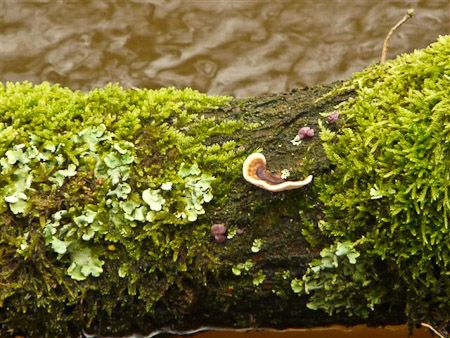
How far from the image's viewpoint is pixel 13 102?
3.21 m

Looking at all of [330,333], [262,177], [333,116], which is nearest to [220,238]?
[262,177]

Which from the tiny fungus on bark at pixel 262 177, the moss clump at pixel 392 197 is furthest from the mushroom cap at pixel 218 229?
the moss clump at pixel 392 197

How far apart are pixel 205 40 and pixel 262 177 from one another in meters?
4.06

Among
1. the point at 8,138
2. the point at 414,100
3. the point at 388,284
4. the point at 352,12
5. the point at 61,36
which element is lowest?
the point at 61,36

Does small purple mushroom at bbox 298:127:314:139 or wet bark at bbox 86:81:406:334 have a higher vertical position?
small purple mushroom at bbox 298:127:314:139

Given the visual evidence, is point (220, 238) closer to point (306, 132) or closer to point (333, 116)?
point (306, 132)

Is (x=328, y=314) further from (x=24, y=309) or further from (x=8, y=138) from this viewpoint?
(x=8, y=138)

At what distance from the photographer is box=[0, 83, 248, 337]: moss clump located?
2900 mm

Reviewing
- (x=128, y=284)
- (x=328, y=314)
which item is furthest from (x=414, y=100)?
(x=128, y=284)

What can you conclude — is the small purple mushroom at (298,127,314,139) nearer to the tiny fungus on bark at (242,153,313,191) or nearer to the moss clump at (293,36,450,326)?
the moss clump at (293,36,450,326)

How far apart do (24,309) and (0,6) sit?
4.85 metres

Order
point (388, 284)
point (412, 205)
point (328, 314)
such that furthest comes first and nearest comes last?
point (328, 314)
point (388, 284)
point (412, 205)

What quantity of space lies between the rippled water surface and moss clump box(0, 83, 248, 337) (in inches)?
135

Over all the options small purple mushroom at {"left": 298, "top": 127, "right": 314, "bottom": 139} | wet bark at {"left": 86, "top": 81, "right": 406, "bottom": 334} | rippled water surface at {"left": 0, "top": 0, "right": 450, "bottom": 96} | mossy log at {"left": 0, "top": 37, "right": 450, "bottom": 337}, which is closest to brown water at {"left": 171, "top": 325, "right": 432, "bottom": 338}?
wet bark at {"left": 86, "top": 81, "right": 406, "bottom": 334}
